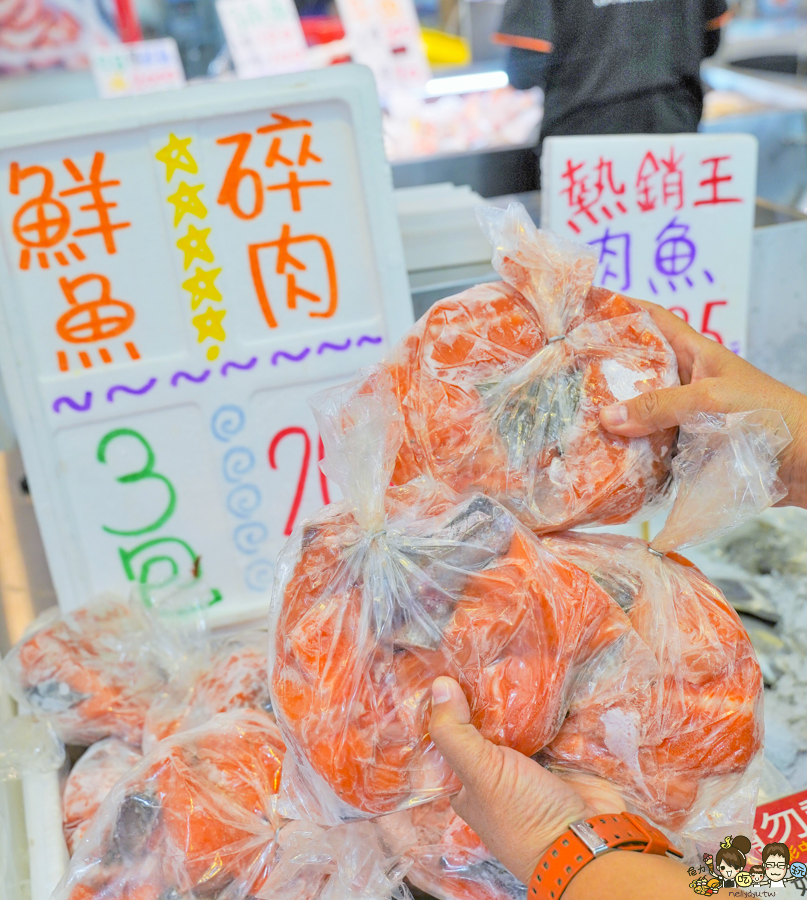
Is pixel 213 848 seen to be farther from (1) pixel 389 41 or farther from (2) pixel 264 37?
(1) pixel 389 41

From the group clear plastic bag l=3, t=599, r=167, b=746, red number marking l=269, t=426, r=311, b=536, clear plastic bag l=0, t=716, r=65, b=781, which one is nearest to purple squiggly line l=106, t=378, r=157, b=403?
red number marking l=269, t=426, r=311, b=536

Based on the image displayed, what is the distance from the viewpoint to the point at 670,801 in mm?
791

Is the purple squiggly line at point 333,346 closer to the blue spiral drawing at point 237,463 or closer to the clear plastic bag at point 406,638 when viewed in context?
the blue spiral drawing at point 237,463

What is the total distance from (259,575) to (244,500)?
0.14 meters

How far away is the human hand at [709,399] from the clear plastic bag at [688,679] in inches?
1.1

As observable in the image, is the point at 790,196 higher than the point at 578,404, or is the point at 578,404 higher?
the point at 578,404

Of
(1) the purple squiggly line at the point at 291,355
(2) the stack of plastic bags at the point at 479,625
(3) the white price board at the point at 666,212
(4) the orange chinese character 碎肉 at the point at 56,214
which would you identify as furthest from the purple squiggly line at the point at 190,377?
(3) the white price board at the point at 666,212

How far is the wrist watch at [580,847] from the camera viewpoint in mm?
672

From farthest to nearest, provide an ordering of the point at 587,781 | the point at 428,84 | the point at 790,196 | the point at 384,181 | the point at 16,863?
the point at 428,84 < the point at 790,196 < the point at 384,181 < the point at 16,863 < the point at 587,781

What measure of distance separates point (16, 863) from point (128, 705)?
0.75 ft

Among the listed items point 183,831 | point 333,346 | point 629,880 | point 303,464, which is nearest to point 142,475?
point 303,464

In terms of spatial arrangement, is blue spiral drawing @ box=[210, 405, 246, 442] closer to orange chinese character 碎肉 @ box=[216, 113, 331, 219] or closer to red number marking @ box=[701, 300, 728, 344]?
orange chinese character 碎肉 @ box=[216, 113, 331, 219]

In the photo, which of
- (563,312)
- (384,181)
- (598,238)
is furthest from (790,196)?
(563,312)

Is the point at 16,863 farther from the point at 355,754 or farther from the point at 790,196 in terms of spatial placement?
the point at 790,196
